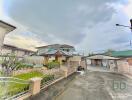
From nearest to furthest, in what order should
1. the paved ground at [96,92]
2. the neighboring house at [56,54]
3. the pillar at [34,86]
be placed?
the pillar at [34,86], the paved ground at [96,92], the neighboring house at [56,54]

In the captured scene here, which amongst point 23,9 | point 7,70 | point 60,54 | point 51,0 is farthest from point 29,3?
point 60,54

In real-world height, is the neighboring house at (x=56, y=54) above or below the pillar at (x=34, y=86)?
above

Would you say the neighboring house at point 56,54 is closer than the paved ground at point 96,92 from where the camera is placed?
No

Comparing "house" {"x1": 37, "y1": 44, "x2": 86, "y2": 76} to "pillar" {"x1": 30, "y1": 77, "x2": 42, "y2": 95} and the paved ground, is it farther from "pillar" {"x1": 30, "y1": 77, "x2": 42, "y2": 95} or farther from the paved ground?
"pillar" {"x1": 30, "y1": 77, "x2": 42, "y2": 95}

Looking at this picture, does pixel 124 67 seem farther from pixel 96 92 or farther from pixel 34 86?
pixel 34 86

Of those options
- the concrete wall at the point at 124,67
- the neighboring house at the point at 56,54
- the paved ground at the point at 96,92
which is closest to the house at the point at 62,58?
the neighboring house at the point at 56,54

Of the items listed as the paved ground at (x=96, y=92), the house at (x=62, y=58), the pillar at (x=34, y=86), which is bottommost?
the paved ground at (x=96, y=92)

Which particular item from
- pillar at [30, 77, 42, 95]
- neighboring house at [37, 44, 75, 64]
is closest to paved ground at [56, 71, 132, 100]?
pillar at [30, 77, 42, 95]

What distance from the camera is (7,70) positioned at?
448 inches

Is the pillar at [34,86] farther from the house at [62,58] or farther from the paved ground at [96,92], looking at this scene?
the house at [62,58]

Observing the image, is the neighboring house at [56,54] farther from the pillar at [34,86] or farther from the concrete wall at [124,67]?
the pillar at [34,86]

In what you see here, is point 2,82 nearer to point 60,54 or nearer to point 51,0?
point 51,0

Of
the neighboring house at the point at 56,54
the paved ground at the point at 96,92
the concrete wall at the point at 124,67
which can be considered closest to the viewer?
the paved ground at the point at 96,92

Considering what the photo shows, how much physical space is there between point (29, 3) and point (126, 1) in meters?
9.37
